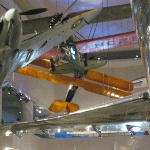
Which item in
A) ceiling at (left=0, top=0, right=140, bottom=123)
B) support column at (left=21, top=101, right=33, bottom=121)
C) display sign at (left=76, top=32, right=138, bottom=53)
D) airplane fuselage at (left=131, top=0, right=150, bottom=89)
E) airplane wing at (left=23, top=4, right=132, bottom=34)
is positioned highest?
ceiling at (left=0, top=0, right=140, bottom=123)

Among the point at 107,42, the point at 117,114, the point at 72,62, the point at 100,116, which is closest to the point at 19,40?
the point at 100,116

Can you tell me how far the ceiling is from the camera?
8.80 meters

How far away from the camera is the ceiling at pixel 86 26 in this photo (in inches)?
346

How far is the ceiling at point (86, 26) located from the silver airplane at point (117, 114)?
386cm

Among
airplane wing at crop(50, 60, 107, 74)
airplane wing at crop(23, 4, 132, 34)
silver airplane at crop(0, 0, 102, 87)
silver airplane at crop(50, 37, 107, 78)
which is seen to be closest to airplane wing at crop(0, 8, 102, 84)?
silver airplane at crop(0, 0, 102, 87)

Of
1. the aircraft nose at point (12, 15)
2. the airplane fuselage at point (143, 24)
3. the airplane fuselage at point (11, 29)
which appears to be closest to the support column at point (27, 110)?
the airplane fuselage at point (11, 29)

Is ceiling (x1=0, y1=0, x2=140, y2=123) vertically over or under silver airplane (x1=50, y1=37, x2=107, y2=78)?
over

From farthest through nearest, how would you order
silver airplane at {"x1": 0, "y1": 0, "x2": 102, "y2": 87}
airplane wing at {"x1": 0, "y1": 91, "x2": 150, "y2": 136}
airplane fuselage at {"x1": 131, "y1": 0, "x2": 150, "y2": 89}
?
1. silver airplane at {"x1": 0, "y1": 0, "x2": 102, "y2": 87}
2. airplane wing at {"x1": 0, "y1": 91, "x2": 150, "y2": 136}
3. airplane fuselage at {"x1": 131, "y1": 0, "x2": 150, "y2": 89}

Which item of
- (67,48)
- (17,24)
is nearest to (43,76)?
(67,48)

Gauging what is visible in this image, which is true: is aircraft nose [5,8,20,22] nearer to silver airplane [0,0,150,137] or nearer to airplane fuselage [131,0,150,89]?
silver airplane [0,0,150,137]

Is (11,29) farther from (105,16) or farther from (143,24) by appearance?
(143,24)

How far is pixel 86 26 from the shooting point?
10.0 metres

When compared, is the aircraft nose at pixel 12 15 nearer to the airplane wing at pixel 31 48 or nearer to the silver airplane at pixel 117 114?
the airplane wing at pixel 31 48

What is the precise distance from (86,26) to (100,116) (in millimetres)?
6062
